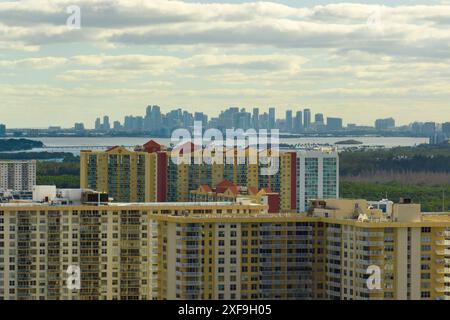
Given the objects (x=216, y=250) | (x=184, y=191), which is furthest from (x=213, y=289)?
(x=184, y=191)

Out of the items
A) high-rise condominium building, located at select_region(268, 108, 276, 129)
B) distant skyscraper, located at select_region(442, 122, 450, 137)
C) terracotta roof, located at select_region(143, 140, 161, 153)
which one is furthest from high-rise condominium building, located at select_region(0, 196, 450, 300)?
distant skyscraper, located at select_region(442, 122, 450, 137)

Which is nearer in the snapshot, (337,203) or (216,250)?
(216,250)

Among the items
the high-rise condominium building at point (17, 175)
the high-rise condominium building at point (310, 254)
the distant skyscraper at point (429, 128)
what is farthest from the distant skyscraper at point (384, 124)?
the high-rise condominium building at point (310, 254)

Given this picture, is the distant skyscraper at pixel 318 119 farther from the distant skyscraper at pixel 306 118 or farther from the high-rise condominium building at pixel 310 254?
the high-rise condominium building at pixel 310 254

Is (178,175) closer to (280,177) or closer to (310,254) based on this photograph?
(280,177)

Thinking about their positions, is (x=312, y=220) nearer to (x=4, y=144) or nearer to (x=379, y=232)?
(x=379, y=232)

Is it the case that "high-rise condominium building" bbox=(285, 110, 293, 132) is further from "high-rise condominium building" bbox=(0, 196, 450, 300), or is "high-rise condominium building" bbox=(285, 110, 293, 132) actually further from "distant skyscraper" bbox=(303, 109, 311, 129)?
"high-rise condominium building" bbox=(0, 196, 450, 300)
